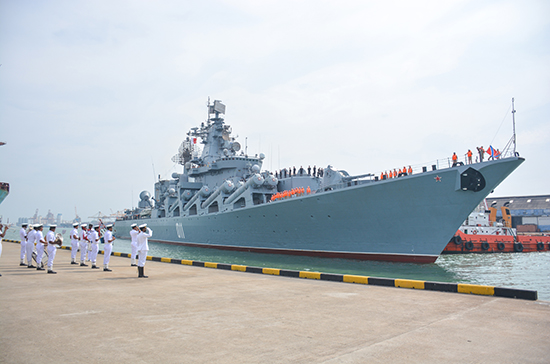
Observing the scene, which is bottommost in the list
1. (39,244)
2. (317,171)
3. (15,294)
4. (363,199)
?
(15,294)

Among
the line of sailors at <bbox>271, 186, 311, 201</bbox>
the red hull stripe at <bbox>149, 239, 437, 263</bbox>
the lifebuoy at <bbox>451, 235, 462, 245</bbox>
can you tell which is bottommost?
the red hull stripe at <bbox>149, 239, 437, 263</bbox>

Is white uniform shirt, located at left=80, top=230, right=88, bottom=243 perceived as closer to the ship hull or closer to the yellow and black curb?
the yellow and black curb

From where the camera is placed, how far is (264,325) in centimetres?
454

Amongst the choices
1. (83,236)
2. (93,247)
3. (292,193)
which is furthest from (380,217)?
(83,236)

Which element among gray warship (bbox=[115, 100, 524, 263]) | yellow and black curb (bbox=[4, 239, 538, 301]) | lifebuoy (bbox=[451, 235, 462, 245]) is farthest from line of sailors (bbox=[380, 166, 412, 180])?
lifebuoy (bbox=[451, 235, 462, 245])

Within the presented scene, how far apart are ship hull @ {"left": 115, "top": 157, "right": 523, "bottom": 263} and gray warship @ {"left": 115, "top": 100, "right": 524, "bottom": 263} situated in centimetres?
4

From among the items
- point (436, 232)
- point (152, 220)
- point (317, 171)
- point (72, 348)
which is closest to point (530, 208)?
point (317, 171)

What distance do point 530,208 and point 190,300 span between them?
54492 mm

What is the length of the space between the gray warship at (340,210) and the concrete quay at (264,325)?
849 cm

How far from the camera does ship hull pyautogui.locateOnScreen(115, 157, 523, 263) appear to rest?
14.5m

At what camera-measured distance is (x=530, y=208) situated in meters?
48.1

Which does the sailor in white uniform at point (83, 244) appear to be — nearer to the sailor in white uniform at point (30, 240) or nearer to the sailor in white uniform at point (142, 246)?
the sailor in white uniform at point (30, 240)

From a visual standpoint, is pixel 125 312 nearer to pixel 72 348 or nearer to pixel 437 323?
pixel 72 348

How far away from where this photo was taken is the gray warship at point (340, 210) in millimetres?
14500
